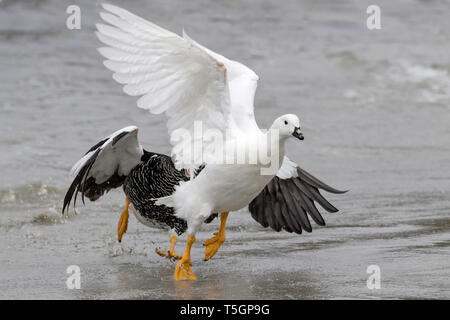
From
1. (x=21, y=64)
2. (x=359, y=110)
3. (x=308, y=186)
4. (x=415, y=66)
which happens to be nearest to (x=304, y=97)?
(x=359, y=110)

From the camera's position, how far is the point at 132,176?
6.93m

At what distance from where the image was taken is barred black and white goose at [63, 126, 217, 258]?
6387mm

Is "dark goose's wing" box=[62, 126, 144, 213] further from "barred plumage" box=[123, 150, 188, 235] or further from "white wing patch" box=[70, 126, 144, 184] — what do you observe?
"barred plumage" box=[123, 150, 188, 235]

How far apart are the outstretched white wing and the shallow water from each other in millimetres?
1118

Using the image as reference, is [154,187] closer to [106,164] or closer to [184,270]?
[106,164]

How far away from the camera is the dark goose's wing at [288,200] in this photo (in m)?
7.14

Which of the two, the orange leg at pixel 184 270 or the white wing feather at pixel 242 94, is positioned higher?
the white wing feather at pixel 242 94

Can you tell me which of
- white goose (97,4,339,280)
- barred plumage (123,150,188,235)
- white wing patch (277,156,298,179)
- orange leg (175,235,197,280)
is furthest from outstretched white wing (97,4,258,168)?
white wing patch (277,156,298,179)

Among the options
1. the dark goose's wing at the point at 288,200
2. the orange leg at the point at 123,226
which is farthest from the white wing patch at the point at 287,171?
the orange leg at the point at 123,226

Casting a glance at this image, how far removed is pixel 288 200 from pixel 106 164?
1610 millimetres

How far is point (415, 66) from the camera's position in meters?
16.6

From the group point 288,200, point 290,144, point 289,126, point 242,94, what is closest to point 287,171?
point 288,200

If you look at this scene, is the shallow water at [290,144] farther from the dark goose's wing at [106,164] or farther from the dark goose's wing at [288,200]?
the dark goose's wing at [106,164]

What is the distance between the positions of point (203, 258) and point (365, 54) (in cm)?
1122
